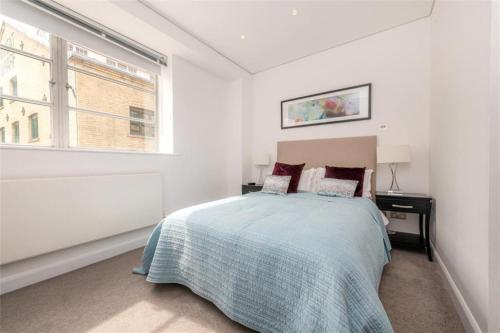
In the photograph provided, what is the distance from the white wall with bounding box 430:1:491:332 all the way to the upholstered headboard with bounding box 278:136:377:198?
72 cm

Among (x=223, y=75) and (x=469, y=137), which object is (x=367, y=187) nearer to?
(x=469, y=137)

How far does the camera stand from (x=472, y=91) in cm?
128

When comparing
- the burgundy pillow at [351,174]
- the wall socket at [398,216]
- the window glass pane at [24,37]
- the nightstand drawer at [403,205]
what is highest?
the window glass pane at [24,37]

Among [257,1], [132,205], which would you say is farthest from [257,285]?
[257,1]

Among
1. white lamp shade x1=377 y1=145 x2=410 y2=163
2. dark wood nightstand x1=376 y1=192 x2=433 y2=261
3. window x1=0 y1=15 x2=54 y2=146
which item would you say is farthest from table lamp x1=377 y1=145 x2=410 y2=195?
window x1=0 y1=15 x2=54 y2=146

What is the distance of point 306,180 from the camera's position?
115 inches

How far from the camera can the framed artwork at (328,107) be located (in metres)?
2.88

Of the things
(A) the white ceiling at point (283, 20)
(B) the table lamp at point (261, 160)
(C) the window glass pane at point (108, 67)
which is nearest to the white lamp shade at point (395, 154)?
(A) the white ceiling at point (283, 20)

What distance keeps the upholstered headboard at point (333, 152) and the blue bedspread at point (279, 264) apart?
121 cm

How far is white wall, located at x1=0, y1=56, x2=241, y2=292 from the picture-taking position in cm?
178

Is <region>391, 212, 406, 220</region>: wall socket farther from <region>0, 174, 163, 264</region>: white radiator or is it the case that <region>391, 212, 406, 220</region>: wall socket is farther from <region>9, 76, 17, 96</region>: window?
<region>9, 76, 17, 96</region>: window

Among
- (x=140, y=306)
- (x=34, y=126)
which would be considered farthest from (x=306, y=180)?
(x=34, y=126)

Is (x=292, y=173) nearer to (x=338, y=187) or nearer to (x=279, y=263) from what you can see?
(x=338, y=187)

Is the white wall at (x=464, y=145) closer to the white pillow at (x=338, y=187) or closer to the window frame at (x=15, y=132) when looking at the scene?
the white pillow at (x=338, y=187)
